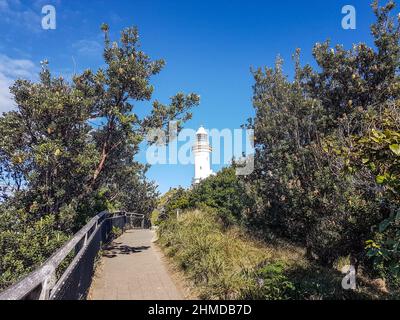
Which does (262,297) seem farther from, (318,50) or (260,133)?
(318,50)

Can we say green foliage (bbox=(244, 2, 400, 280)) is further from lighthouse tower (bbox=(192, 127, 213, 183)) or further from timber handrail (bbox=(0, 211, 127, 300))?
lighthouse tower (bbox=(192, 127, 213, 183))

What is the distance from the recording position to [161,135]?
1270 cm

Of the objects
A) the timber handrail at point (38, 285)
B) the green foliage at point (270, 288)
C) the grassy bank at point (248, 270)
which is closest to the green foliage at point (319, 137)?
the grassy bank at point (248, 270)

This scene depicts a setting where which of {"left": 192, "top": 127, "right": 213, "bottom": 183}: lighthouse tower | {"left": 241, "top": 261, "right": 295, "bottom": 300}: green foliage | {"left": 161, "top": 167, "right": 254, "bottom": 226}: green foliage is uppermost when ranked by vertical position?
{"left": 192, "top": 127, "right": 213, "bottom": 183}: lighthouse tower

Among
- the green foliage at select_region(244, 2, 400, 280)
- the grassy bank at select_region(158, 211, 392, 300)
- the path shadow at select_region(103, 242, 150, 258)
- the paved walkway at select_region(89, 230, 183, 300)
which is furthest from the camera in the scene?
the path shadow at select_region(103, 242, 150, 258)

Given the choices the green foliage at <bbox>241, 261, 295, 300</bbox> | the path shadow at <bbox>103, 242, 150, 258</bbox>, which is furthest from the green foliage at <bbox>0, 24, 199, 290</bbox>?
the green foliage at <bbox>241, 261, 295, 300</bbox>

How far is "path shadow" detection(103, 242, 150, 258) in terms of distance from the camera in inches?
449

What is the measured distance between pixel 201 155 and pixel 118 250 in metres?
38.9

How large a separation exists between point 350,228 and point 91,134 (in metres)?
9.45

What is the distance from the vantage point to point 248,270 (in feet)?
24.3

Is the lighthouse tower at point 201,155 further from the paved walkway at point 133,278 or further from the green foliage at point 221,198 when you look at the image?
the paved walkway at point 133,278

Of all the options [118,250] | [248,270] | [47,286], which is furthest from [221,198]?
[47,286]

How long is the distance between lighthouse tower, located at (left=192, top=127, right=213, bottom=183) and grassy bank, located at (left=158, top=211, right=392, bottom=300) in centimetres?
3810
